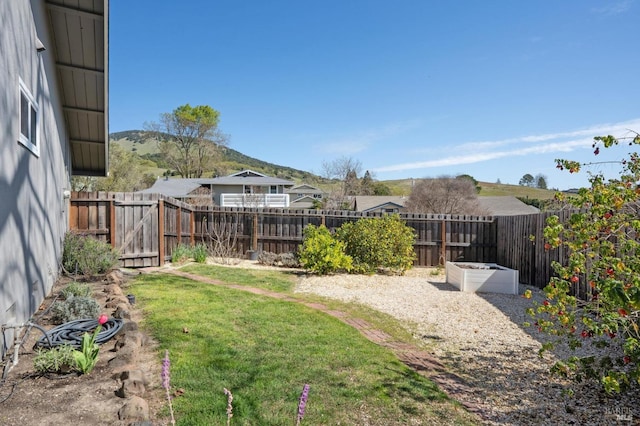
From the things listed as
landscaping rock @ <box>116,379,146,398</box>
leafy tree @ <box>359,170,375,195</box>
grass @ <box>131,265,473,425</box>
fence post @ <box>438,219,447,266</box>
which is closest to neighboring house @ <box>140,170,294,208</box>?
leafy tree @ <box>359,170,375,195</box>

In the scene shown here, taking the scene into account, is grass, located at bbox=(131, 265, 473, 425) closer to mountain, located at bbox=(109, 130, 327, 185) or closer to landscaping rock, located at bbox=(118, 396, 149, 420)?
landscaping rock, located at bbox=(118, 396, 149, 420)

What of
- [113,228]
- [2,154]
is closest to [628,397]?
[2,154]

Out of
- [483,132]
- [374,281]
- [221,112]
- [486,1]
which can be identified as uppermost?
[221,112]

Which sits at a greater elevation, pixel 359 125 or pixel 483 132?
pixel 359 125

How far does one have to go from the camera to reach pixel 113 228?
32.2 ft

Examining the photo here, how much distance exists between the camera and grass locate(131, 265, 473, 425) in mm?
2902

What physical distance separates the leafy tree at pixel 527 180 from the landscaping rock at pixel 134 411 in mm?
73584

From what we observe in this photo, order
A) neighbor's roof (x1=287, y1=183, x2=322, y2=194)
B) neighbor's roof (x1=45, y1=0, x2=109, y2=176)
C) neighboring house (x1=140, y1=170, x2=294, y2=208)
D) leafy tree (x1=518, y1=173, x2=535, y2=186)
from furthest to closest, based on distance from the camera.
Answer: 1. leafy tree (x1=518, y1=173, x2=535, y2=186)
2. neighbor's roof (x1=287, y1=183, x2=322, y2=194)
3. neighboring house (x1=140, y1=170, x2=294, y2=208)
4. neighbor's roof (x1=45, y1=0, x2=109, y2=176)

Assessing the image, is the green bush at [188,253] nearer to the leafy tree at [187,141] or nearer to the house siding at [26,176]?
the house siding at [26,176]

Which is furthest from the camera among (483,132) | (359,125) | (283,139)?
(283,139)

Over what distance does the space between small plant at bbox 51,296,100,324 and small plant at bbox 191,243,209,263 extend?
7.25 metres

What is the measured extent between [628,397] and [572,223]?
5.68 feet

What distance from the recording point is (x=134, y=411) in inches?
101

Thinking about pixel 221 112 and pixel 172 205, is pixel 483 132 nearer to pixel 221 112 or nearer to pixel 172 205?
pixel 172 205
